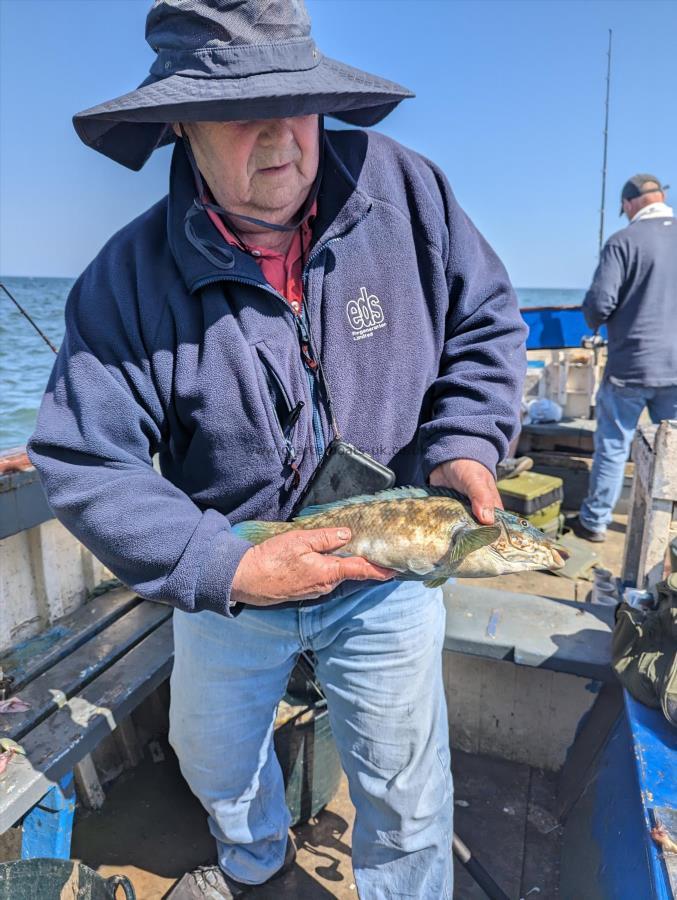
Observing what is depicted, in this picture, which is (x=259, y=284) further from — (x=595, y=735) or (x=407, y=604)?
(x=595, y=735)

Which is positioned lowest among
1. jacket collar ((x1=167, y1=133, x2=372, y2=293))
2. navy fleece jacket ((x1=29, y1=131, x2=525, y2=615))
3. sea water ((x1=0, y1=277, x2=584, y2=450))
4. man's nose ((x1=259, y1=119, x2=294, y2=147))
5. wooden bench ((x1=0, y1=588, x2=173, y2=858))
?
sea water ((x1=0, y1=277, x2=584, y2=450))

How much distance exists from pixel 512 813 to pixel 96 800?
200 centimetres

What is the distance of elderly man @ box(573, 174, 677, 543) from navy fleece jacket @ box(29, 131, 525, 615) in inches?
150

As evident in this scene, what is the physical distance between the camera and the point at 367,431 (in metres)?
2.13

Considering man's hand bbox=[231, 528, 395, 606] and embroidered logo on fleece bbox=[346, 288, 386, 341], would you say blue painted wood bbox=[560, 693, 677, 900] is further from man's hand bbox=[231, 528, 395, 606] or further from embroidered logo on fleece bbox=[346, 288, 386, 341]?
embroidered logo on fleece bbox=[346, 288, 386, 341]

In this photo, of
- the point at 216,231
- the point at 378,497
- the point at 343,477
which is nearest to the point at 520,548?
the point at 378,497

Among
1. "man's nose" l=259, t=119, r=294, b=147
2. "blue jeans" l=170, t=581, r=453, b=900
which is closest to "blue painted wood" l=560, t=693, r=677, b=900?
"blue jeans" l=170, t=581, r=453, b=900

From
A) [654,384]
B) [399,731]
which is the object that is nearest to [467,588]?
[399,731]

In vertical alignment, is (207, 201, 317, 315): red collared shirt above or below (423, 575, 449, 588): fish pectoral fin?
above

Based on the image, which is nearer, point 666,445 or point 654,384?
point 666,445

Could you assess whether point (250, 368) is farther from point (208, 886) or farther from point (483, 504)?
point (208, 886)

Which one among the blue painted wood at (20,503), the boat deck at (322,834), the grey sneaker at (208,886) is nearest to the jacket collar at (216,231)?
the blue painted wood at (20,503)

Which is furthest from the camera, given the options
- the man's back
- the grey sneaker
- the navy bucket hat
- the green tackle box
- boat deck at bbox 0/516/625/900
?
the green tackle box

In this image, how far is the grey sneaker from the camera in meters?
2.68
